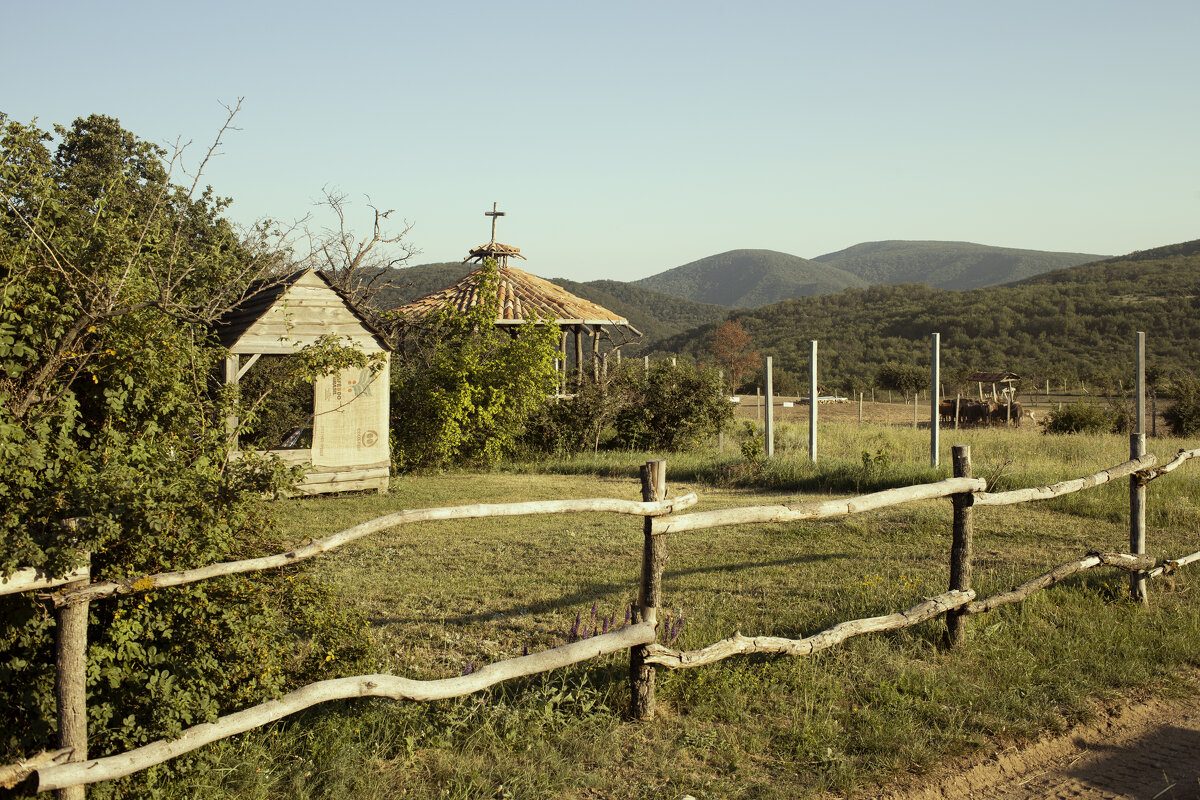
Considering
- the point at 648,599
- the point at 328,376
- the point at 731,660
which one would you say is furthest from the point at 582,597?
the point at 328,376

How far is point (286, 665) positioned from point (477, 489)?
834 cm

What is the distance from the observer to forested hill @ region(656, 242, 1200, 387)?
43.5 m

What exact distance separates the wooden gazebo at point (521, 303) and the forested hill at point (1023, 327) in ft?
68.9

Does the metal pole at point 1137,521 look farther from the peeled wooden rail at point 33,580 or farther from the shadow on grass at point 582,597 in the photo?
the peeled wooden rail at point 33,580

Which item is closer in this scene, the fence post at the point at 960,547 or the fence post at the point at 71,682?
the fence post at the point at 71,682

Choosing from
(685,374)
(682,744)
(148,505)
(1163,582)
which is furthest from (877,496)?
(685,374)

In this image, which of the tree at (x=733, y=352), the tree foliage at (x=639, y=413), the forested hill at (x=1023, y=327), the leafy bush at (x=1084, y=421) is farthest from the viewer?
the tree at (x=733, y=352)

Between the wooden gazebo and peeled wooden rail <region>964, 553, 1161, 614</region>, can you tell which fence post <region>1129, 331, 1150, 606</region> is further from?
the wooden gazebo

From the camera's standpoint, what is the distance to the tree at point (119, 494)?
292 cm

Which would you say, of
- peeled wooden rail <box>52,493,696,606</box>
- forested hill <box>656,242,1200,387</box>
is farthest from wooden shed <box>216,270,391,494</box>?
forested hill <box>656,242,1200,387</box>

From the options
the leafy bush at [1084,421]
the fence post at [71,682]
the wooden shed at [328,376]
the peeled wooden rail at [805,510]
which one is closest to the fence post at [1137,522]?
the peeled wooden rail at [805,510]

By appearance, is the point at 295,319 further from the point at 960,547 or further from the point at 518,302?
the point at 960,547

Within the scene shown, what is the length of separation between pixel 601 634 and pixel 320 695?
1.59m

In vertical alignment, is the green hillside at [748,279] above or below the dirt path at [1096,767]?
above
